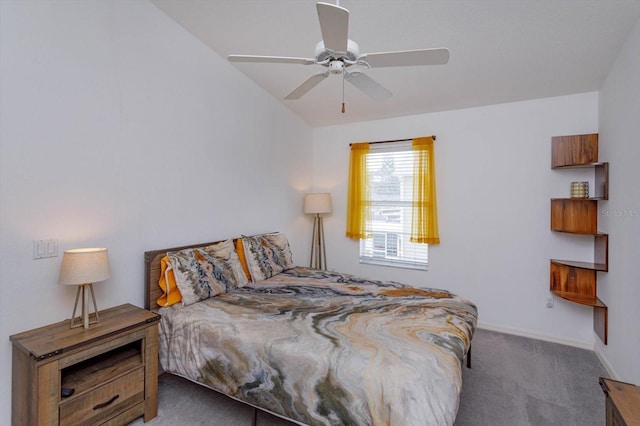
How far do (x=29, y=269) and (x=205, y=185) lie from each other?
1.38 m

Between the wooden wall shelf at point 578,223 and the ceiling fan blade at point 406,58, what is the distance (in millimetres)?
2280

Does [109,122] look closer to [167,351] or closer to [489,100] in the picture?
[167,351]

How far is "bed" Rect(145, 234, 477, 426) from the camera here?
4.44 feet

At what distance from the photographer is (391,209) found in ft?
13.6

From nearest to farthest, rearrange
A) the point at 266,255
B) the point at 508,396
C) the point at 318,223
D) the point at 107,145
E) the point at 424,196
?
the point at 107,145 < the point at 508,396 < the point at 266,255 < the point at 424,196 < the point at 318,223

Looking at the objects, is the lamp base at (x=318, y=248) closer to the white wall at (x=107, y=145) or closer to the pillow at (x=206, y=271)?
the white wall at (x=107, y=145)

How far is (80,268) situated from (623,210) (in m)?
3.81

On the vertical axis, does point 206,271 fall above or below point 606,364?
above

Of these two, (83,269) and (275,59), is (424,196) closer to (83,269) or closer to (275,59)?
(275,59)

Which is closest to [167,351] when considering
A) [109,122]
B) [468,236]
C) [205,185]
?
[205,185]

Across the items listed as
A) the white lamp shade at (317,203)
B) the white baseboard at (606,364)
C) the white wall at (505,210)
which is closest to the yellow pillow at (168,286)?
the white lamp shade at (317,203)

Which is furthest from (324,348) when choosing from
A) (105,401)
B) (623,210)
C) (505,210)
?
(505,210)

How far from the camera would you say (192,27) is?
248 cm

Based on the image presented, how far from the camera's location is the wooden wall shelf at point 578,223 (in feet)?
9.37
